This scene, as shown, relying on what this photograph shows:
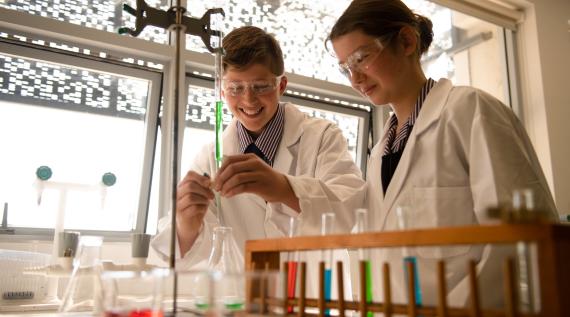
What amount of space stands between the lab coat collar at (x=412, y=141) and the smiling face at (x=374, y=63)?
120mm

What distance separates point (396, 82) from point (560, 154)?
9.09ft

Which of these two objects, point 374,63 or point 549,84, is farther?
point 549,84

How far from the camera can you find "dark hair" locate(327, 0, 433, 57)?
1.49 metres

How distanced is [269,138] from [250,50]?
1.06 ft

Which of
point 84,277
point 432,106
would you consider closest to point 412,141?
point 432,106

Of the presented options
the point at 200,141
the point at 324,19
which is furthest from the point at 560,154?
the point at 200,141

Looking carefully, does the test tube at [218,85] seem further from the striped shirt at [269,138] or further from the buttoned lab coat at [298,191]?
the striped shirt at [269,138]

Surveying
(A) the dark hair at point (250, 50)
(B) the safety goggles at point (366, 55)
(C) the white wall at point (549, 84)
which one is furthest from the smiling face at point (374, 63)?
(C) the white wall at point (549, 84)

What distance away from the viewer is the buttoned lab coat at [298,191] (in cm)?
137

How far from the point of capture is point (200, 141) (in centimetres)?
313

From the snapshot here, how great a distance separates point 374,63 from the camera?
1491 mm

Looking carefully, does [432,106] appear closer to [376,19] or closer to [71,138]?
[376,19]

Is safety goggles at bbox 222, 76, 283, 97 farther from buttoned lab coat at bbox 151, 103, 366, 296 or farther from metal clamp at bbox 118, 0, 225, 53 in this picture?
metal clamp at bbox 118, 0, 225, 53

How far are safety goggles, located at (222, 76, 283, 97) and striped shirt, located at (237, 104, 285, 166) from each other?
146mm
